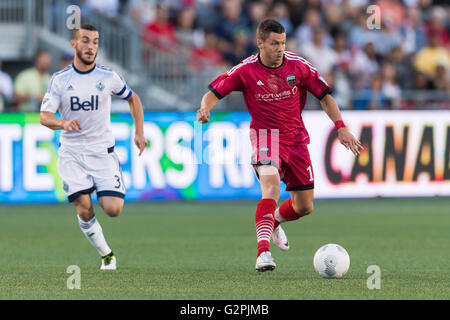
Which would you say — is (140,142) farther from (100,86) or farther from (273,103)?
(273,103)

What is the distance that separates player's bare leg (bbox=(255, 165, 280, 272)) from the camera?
831cm

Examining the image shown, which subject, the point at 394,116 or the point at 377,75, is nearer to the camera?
the point at 394,116

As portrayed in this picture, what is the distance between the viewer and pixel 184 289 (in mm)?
7543

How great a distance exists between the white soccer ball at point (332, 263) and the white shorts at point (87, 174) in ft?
7.03

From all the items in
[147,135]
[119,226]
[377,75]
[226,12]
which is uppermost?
[226,12]

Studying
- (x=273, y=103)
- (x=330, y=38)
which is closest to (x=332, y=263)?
(x=273, y=103)

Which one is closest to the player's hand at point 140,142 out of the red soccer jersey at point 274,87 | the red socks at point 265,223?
the red soccer jersey at point 274,87

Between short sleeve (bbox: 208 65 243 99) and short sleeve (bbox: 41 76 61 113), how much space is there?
1447mm

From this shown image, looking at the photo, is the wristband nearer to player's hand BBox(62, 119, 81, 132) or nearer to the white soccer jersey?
the white soccer jersey

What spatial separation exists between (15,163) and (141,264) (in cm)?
713

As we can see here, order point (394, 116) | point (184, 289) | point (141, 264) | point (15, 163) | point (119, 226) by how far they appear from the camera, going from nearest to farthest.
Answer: point (184, 289), point (141, 264), point (119, 226), point (15, 163), point (394, 116)
